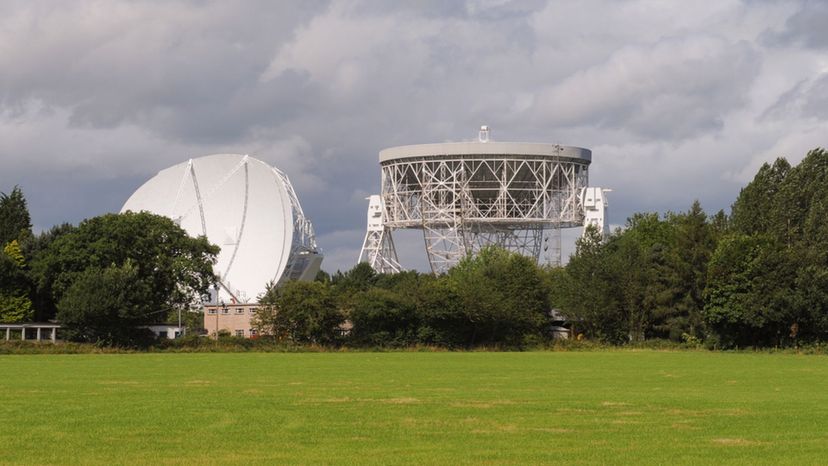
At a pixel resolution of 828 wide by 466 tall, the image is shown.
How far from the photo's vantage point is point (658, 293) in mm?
87312

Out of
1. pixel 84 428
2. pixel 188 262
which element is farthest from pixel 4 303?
pixel 84 428

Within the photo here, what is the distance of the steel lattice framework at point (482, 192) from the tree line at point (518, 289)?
15393 mm

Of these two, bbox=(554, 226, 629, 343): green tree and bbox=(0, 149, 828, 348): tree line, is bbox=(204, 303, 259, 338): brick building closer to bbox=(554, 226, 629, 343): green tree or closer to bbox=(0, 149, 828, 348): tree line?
bbox=(0, 149, 828, 348): tree line

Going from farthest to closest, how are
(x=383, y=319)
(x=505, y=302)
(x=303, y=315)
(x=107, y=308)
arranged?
(x=505, y=302) → (x=383, y=319) → (x=303, y=315) → (x=107, y=308)

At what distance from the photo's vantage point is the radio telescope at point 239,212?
3932 inches

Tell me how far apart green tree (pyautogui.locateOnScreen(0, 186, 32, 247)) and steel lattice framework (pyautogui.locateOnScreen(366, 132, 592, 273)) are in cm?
3178

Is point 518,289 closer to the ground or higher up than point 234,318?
higher up

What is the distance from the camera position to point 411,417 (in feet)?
89.9

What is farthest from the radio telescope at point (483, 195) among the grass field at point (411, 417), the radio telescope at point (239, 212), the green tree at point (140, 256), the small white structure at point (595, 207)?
the grass field at point (411, 417)

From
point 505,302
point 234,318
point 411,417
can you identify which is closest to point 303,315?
point 505,302

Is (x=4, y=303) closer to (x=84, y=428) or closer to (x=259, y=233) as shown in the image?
(x=259, y=233)

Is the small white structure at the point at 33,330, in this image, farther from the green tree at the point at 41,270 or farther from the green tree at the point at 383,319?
the green tree at the point at 383,319

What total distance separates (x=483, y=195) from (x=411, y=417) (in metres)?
84.1

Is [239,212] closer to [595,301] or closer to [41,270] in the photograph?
[41,270]
